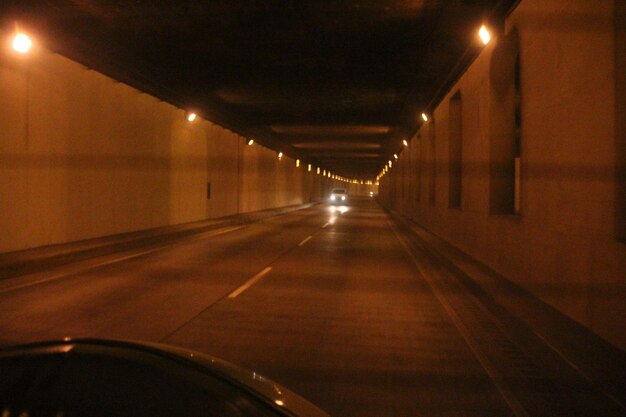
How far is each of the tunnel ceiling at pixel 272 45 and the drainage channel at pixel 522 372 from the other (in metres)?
6.42

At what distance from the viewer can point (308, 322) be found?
8750mm

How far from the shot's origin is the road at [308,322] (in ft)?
18.5

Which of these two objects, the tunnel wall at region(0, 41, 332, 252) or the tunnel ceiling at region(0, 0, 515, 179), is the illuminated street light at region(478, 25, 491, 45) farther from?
the tunnel wall at region(0, 41, 332, 252)

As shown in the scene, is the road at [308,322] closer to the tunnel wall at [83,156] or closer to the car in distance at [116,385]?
the tunnel wall at [83,156]

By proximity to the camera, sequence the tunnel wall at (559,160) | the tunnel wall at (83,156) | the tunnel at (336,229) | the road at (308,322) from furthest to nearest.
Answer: the tunnel wall at (83,156) < the tunnel wall at (559,160) < the tunnel at (336,229) < the road at (308,322)

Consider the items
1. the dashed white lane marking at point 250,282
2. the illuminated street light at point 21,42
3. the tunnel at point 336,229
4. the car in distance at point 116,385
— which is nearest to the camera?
the car in distance at point 116,385

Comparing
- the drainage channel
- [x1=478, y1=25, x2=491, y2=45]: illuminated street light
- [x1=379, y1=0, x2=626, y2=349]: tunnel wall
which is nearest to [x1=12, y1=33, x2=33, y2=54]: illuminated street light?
[x1=478, y1=25, x2=491, y2=45]: illuminated street light

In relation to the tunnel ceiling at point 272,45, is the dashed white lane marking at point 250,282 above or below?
below

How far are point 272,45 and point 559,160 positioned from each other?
9609 mm

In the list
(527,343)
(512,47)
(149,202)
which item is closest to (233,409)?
(527,343)

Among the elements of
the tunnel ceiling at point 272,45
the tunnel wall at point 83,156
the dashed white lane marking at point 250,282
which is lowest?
the dashed white lane marking at point 250,282

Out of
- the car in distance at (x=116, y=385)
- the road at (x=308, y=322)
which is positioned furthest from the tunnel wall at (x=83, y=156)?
the car in distance at (x=116, y=385)

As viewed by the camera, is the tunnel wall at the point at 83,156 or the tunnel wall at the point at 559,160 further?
the tunnel wall at the point at 83,156

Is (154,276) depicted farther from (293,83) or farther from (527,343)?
(293,83)
